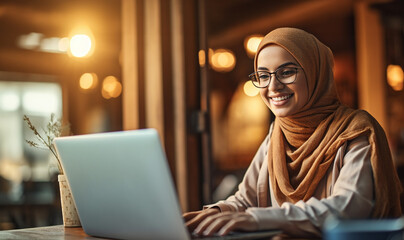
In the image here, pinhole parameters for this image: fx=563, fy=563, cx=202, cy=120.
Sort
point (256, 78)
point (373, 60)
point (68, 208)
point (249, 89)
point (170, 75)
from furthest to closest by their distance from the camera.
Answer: point (249, 89) → point (373, 60) → point (170, 75) → point (68, 208) → point (256, 78)

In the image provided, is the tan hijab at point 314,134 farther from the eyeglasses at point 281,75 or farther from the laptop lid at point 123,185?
the laptop lid at point 123,185

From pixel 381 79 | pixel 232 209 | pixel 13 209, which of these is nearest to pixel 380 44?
pixel 381 79

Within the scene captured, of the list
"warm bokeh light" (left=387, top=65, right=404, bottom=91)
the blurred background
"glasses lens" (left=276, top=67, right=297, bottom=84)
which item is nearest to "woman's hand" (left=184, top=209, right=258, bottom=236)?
"glasses lens" (left=276, top=67, right=297, bottom=84)

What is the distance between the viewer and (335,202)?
1337 mm

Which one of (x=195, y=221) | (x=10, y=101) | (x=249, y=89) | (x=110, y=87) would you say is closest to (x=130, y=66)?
(x=195, y=221)

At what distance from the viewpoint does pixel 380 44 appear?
6.13 metres

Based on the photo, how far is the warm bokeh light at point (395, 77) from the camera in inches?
246

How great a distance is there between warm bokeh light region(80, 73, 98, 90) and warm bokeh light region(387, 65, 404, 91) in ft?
10.9

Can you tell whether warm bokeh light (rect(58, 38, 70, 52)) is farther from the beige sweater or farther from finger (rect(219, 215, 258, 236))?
finger (rect(219, 215, 258, 236))

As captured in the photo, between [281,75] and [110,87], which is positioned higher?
[110,87]

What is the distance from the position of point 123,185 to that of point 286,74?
590mm

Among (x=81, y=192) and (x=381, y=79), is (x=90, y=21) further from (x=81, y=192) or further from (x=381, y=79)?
(x=81, y=192)

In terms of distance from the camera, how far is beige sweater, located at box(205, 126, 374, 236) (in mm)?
1290

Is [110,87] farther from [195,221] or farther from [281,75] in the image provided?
[195,221]
